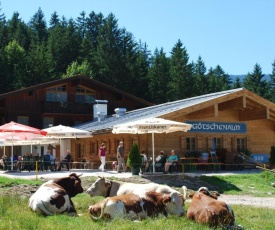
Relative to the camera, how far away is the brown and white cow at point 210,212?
727 cm

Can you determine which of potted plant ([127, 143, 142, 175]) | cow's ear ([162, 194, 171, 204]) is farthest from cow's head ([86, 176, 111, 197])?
potted plant ([127, 143, 142, 175])

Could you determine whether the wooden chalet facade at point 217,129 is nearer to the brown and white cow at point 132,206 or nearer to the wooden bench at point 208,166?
the wooden bench at point 208,166

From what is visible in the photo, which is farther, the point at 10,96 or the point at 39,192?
the point at 10,96

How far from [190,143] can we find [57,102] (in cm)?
1591

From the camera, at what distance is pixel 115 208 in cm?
779

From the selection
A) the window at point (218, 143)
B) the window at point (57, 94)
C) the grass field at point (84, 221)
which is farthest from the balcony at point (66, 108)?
the grass field at point (84, 221)

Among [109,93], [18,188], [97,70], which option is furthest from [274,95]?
[18,188]

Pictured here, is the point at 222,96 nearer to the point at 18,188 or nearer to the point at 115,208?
the point at 18,188

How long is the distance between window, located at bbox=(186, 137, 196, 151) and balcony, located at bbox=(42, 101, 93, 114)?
1527 cm

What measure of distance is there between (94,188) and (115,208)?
54.6 inches

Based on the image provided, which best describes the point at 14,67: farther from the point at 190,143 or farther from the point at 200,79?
the point at 190,143

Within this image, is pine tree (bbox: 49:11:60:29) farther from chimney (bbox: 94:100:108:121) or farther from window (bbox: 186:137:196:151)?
window (bbox: 186:137:196:151)

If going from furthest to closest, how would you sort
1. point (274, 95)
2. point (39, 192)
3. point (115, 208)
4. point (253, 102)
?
1. point (274, 95)
2. point (253, 102)
3. point (39, 192)
4. point (115, 208)

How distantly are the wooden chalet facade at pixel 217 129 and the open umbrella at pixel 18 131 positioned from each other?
14.7 ft
